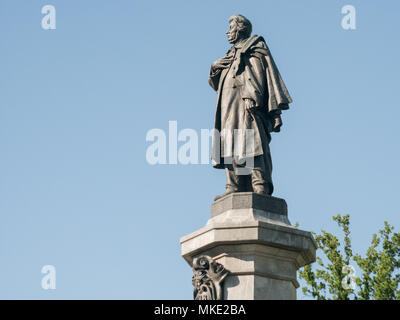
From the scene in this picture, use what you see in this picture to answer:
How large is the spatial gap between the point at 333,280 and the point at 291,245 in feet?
58.0

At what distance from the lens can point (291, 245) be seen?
11.0m

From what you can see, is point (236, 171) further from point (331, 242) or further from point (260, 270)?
point (331, 242)

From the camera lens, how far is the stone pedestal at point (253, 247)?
35.4 ft

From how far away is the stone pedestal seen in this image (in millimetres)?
10789

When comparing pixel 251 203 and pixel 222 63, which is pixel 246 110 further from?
pixel 251 203

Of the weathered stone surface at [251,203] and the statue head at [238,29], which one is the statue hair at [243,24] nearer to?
the statue head at [238,29]

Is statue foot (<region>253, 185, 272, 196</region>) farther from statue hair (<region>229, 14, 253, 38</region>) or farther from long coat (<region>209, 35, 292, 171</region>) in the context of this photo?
statue hair (<region>229, 14, 253, 38</region>)

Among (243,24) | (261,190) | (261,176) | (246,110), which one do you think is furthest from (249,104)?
(243,24)

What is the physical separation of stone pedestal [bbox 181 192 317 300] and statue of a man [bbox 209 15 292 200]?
1.48 feet

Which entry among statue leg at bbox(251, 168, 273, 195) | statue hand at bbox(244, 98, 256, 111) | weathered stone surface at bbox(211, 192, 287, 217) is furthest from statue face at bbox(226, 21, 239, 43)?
weathered stone surface at bbox(211, 192, 287, 217)

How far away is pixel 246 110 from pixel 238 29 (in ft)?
5.00

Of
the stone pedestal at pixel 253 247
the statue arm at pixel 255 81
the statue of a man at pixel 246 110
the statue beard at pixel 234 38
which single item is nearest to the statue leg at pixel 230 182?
the statue of a man at pixel 246 110

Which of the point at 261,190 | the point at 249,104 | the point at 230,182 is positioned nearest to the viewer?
the point at 261,190

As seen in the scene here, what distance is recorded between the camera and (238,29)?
1267cm
